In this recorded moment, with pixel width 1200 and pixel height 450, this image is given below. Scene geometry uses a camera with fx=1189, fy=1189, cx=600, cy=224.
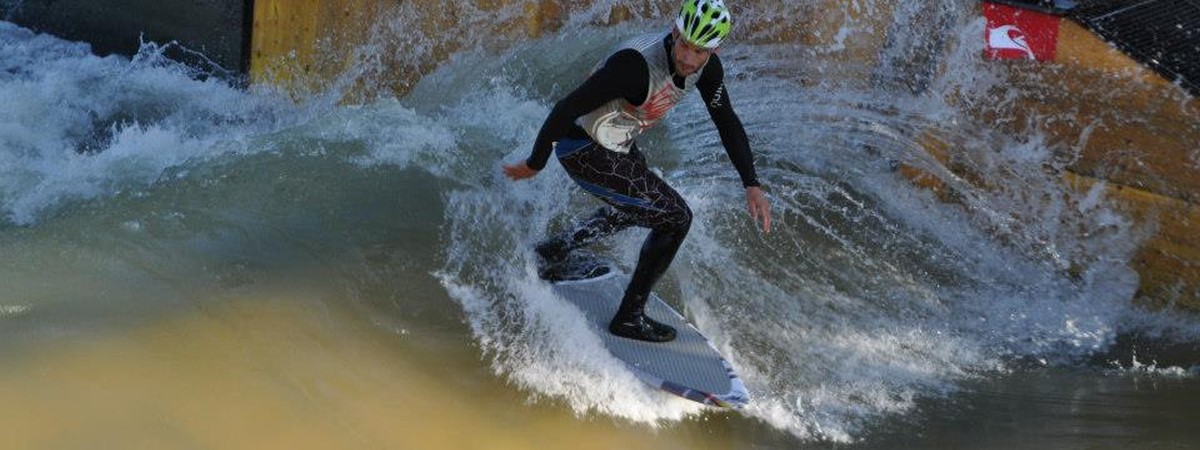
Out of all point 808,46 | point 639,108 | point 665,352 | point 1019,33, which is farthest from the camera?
point 808,46

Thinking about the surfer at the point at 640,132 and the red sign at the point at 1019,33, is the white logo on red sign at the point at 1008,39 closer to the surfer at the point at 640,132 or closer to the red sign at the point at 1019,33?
the red sign at the point at 1019,33

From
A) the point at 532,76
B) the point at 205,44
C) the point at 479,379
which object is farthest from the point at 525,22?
the point at 479,379

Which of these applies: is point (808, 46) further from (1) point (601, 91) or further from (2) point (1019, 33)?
(1) point (601, 91)

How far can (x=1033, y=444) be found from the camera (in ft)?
18.5

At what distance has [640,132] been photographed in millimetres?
5547

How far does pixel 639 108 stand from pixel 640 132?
22 centimetres

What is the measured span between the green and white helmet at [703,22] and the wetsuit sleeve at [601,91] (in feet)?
0.85

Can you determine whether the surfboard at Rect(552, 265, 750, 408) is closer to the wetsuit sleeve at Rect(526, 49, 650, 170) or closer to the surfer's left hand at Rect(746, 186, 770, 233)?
the surfer's left hand at Rect(746, 186, 770, 233)

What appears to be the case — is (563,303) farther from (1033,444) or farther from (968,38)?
(968,38)

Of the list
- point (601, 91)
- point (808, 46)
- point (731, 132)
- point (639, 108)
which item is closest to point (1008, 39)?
point (808, 46)

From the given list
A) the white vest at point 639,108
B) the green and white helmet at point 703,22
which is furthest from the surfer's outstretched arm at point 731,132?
the green and white helmet at point 703,22

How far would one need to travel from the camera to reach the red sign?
7.52 metres

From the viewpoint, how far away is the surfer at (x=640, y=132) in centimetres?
511

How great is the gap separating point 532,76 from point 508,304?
10.9 feet
